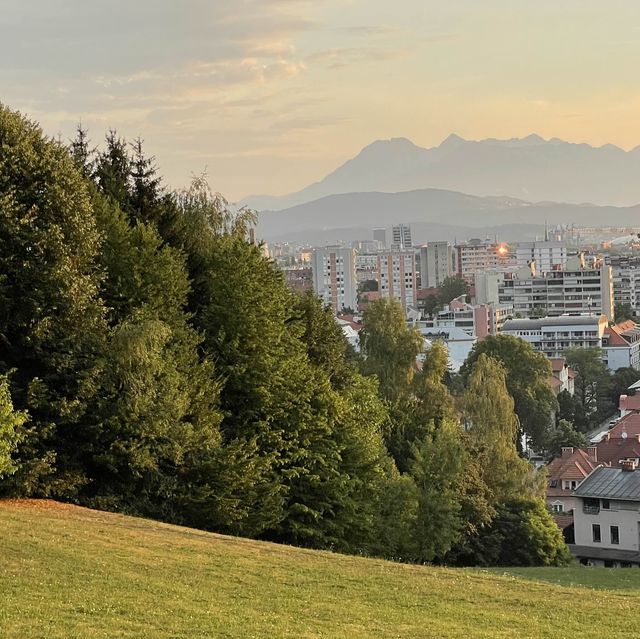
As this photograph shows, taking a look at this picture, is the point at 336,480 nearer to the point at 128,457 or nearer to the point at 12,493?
the point at 128,457

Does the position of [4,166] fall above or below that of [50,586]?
above

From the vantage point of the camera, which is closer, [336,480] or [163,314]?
[163,314]

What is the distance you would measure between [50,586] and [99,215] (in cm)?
1697

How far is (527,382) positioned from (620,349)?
7342 centimetres

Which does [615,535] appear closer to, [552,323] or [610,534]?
[610,534]

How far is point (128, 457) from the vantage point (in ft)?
89.2

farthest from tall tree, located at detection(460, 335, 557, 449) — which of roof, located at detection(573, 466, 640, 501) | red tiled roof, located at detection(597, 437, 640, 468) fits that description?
roof, located at detection(573, 466, 640, 501)

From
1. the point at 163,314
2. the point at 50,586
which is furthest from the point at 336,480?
the point at 50,586

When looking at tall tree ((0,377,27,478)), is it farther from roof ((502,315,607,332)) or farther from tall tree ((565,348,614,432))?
roof ((502,315,607,332))

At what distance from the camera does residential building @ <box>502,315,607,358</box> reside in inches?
6181

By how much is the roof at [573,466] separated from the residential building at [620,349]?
257ft

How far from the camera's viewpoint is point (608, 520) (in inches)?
2138

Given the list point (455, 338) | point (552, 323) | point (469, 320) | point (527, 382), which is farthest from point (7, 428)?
point (469, 320)

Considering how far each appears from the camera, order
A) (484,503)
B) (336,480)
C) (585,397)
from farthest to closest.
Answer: (585,397) < (484,503) < (336,480)
